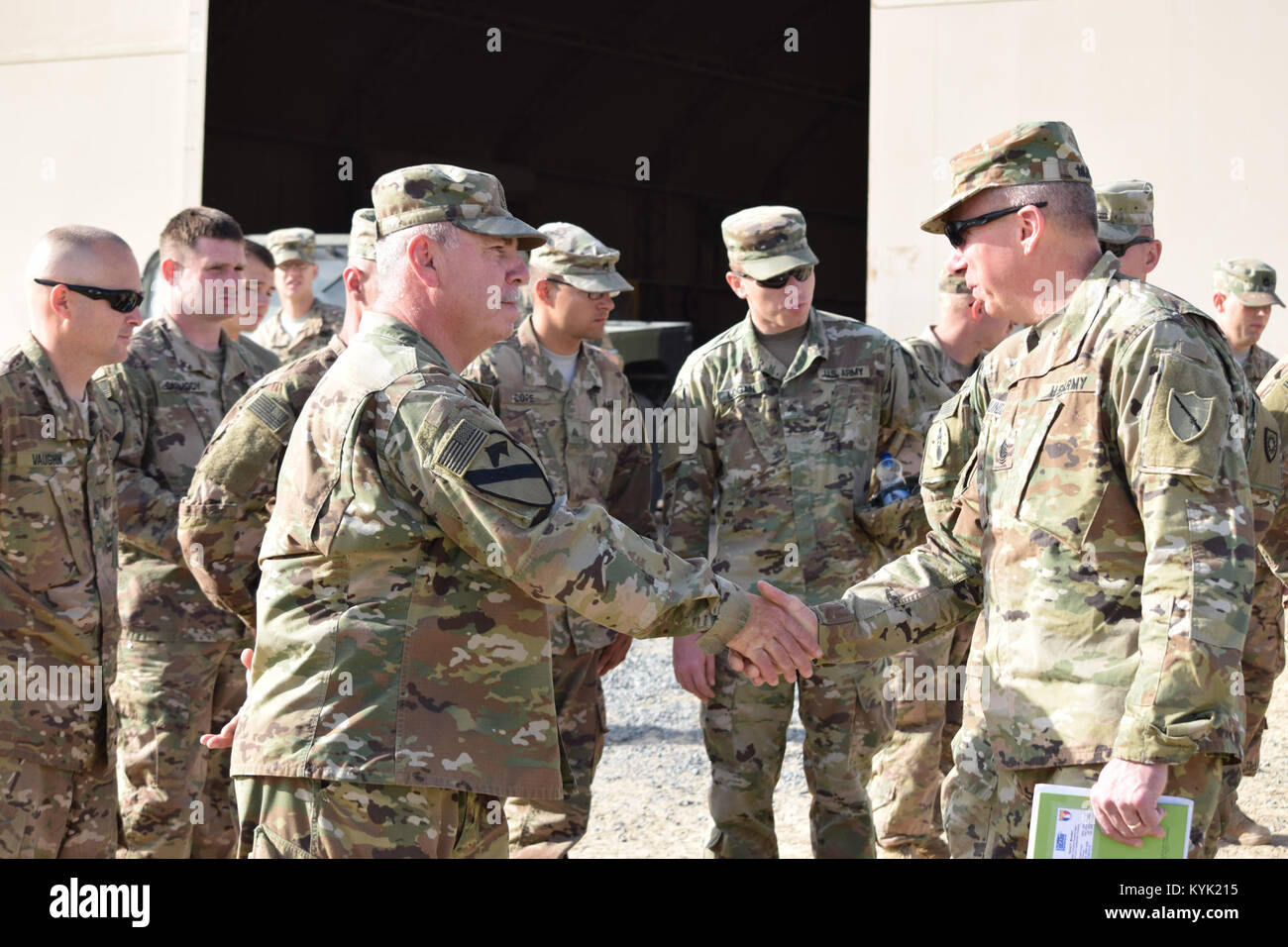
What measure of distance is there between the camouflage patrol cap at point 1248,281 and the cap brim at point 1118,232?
9.84 feet

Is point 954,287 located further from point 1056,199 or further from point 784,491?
point 1056,199

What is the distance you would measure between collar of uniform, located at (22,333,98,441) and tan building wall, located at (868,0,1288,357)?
681cm

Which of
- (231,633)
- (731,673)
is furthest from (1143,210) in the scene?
(231,633)

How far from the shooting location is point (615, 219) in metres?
19.3

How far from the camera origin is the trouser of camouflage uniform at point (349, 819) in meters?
2.84

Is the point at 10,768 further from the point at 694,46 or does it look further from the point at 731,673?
the point at 694,46

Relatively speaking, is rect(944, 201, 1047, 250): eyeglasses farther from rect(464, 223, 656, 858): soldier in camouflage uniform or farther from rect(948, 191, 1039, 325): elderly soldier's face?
rect(464, 223, 656, 858): soldier in camouflage uniform

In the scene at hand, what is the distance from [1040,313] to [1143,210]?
2.35m

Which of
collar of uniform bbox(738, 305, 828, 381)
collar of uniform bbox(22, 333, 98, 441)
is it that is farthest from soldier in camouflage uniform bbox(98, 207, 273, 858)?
collar of uniform bbox(738, 305, 828, 381)

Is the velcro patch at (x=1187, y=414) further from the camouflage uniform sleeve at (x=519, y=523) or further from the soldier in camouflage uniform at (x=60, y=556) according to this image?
the soldier in camouflage uniform at (x=60, y=556)

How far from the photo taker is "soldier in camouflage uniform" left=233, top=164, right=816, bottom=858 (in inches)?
113

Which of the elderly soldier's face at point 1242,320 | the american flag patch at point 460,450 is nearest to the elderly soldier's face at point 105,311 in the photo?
the american flag patch at point 460,450

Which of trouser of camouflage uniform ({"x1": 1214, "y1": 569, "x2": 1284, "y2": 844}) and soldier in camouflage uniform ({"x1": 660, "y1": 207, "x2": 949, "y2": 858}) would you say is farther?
trouser of camouflage uniform ({"x1": 1214, "y1": 569, "x2": 1284, "y2": 844})

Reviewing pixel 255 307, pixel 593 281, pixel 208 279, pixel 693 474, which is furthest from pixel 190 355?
pixel 693 474
